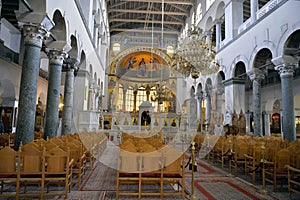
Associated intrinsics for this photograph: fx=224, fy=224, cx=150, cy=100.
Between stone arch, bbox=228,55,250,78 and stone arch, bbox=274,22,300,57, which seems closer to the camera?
stone arch, bbox=274,22,300,57

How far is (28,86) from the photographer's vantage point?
18.3 feet

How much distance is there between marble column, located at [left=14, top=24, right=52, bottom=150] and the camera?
17.9ft

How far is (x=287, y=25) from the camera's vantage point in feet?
28.4

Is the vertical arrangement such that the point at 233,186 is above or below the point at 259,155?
below

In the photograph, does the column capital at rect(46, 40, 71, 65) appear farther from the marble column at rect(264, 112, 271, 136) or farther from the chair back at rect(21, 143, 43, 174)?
the marble column at rect(264, 112, 271, 136)

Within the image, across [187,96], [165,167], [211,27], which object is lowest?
[165,167]

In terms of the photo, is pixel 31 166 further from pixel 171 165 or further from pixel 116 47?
pixel 116 47

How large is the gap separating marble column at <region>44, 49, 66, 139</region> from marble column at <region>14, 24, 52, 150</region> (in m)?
2.05

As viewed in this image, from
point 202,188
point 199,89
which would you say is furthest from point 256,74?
point 199,89

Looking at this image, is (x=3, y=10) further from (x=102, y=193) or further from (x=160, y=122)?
(x=160, y=122)

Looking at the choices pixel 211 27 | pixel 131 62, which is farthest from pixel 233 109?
pixel 131 62

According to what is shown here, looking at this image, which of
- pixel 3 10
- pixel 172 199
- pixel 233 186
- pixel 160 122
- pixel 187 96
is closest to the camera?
pixel 172 199

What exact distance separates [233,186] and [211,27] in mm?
14715

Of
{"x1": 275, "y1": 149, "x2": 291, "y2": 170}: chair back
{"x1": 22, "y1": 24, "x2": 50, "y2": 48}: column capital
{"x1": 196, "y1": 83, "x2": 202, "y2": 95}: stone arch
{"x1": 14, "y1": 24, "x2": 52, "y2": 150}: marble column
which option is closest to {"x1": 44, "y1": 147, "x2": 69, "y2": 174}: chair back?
{"x1": 14, "y1": 24, "x2": 52, "y2": 150}: marble column
